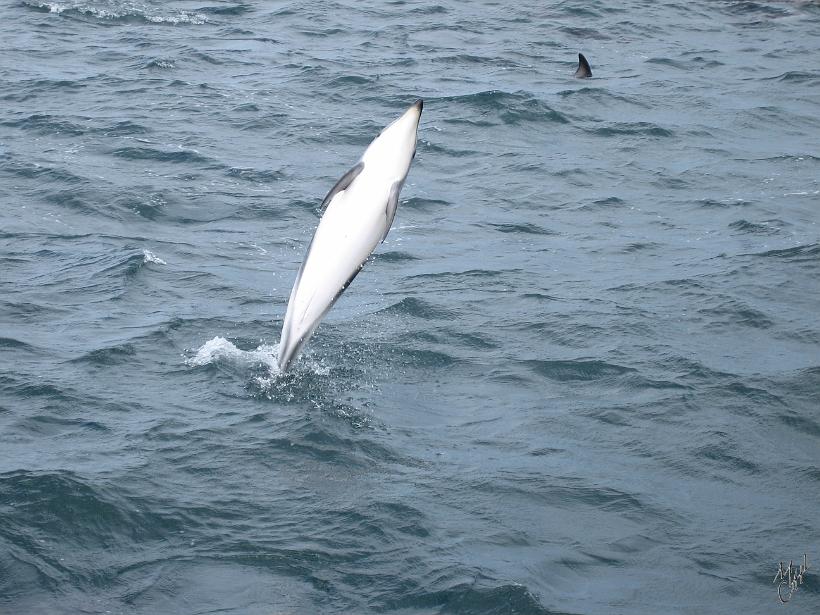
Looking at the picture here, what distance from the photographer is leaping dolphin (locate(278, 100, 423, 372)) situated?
9961 mm

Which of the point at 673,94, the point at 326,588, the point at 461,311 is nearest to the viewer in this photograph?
the point at 326,588

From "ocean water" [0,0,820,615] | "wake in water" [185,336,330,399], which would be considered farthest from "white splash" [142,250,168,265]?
"wake in water" [185,336,330,399]

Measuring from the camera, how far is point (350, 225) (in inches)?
394

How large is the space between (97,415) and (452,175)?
985 cm

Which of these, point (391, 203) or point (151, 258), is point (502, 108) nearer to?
point (151, 258)

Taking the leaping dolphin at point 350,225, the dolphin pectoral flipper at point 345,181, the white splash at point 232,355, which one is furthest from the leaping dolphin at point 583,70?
the dolphin pectoral flipper at point 345,181

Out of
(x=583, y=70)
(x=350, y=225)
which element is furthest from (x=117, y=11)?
(x=350, y=225)

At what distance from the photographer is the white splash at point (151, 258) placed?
15207mm

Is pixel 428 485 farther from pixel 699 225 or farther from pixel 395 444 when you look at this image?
pixel 699 225

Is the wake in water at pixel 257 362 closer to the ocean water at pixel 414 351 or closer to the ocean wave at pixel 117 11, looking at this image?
the ocean water at pixel 414 351

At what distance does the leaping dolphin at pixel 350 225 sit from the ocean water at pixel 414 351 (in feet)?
4.84

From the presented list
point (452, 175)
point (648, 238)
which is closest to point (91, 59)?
point (452, 175)

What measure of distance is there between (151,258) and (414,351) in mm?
4270

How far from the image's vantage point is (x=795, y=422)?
11781 millimetres
